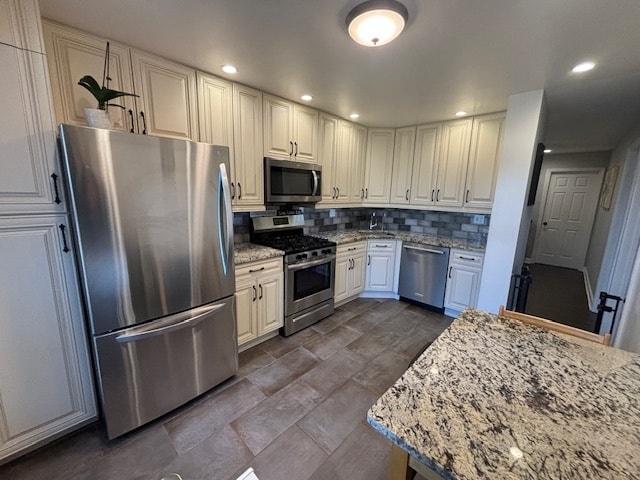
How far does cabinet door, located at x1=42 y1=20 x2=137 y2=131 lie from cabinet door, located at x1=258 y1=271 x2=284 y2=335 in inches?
63.6

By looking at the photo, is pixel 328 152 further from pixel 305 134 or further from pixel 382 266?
pixel 382 266

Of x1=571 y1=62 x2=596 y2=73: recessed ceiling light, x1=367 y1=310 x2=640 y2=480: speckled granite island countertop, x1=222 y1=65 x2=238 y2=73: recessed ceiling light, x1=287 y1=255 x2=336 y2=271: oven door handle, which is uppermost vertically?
x1=222 y1=65 x2=238 y2=73: recessed ceiling light

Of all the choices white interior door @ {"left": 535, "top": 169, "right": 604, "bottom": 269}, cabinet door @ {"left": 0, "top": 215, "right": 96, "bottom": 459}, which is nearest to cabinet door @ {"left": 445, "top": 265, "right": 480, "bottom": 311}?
cabinet door @ {"left": 0, "top": 215, "right": 96, "bottom": 459}

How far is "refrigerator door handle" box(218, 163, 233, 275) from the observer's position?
182cm

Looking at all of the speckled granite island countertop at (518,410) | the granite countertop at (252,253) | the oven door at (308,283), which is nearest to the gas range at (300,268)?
the oven door at (308,283)

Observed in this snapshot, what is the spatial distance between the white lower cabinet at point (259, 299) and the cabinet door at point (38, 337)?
1.04m

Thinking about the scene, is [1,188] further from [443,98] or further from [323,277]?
[443,98]

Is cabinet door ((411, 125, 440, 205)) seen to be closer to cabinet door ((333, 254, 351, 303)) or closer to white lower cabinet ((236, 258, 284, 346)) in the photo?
cabinet door ((333, 254, 351, 303))

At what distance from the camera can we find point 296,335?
2779mm

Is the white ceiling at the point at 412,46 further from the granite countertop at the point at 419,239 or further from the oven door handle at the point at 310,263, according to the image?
the oven door handle at the point at 310,263

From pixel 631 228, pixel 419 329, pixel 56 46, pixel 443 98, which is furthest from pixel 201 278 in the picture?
pixel 631 228

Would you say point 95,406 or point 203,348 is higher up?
point 203,348

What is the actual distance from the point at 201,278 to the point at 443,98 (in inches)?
107

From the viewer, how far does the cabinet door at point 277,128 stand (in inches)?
101
